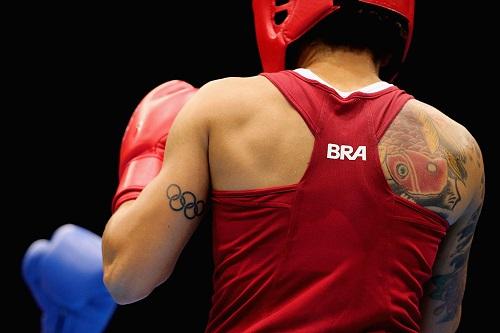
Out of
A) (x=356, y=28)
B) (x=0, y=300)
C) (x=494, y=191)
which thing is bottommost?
(x=0, y=300)

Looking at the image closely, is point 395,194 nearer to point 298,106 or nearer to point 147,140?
point 298,106

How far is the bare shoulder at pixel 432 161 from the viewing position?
122 cm

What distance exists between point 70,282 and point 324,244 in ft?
3.98

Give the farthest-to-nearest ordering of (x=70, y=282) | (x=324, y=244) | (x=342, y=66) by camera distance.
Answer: (x=70, y=282), (x=342, y=66), (x=324, y=244)

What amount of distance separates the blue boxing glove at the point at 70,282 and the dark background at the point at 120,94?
0.40 meters

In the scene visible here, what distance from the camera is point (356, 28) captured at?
136cm

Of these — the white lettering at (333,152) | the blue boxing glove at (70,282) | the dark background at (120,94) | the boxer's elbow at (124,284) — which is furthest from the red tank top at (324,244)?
the dark background at (120,94)

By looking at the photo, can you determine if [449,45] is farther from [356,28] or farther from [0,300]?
[0,300]

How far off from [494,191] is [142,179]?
5.09 feet

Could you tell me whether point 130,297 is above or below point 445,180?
below

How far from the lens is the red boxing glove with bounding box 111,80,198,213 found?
4.29 ft

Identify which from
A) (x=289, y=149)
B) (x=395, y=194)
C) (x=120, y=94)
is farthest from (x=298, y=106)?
(x=120, y=94)

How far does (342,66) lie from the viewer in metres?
1.33

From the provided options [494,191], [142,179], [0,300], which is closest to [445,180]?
[142,179]
